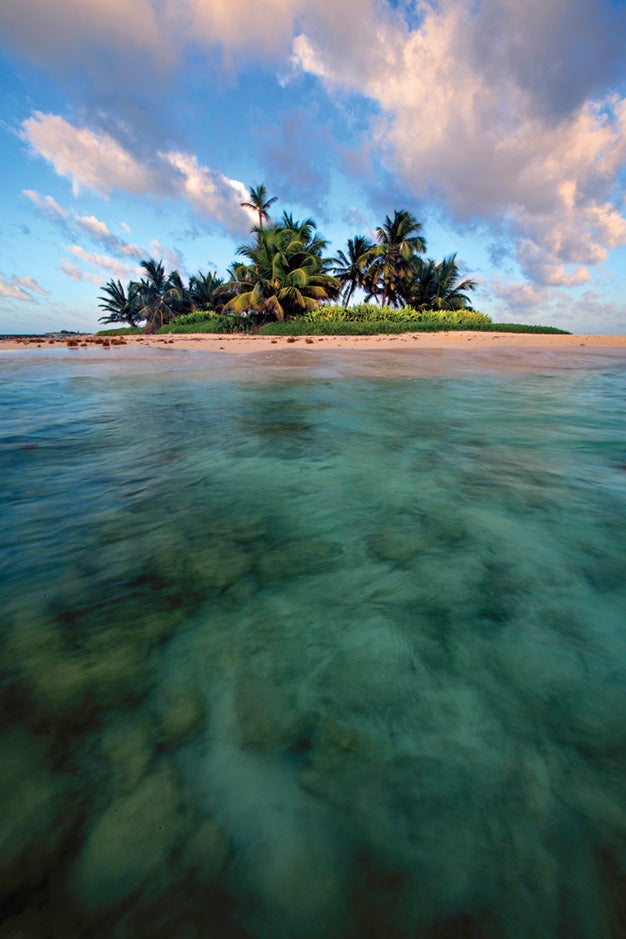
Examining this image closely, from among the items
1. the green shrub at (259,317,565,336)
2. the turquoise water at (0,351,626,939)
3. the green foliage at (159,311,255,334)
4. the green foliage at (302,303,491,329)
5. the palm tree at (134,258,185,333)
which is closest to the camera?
the turquoise water at (0,351,626,939)

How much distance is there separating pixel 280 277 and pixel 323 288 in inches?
124

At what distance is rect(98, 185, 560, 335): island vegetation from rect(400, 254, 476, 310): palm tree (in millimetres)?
76

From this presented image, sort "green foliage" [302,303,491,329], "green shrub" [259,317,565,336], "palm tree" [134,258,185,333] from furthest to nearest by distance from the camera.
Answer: "palm tree" [134,258,185,333], "green foliage" [302,303,491,329], "green shrub" [259,317,565,336]

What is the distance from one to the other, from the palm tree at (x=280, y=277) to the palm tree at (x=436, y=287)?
867 centimetres

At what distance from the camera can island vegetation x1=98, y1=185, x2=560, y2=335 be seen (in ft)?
84.9

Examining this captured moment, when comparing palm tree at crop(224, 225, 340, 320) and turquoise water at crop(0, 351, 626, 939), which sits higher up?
palm tree at crop(224, 225, 340, 320)

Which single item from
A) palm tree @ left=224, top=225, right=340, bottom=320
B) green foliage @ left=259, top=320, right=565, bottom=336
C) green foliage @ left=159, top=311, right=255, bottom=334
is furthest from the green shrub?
green foliage @ left=159, top=311, right=255, bottom=334

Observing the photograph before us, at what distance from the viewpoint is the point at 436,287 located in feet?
109

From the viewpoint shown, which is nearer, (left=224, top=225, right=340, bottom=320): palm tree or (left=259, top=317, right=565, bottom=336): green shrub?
(left=259, top=317, right=565, bottom=336): green shrub

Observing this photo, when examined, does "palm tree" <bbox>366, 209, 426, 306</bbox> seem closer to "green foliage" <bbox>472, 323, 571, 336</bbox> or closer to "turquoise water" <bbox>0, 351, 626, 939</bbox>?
"green foliage" <bbox>472, 323, 571, 336</bbox>

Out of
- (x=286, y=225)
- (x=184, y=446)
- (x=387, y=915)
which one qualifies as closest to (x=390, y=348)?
(x=184, y=446)

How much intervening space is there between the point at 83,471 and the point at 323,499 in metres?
2.16

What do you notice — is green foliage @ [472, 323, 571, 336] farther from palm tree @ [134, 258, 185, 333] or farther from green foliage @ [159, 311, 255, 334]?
palm tree @ [134, 258, 185, 333]

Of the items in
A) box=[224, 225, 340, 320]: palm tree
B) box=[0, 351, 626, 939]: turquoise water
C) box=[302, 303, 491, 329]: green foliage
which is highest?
box=[224, 225, 340, 320]: palm tree
